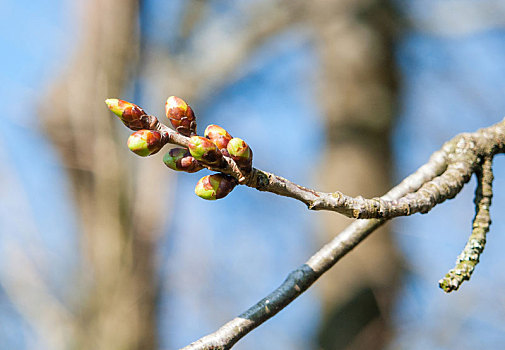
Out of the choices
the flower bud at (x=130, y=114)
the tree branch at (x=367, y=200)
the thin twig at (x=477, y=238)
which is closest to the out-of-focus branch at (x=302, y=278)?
the tree branch at (x=367, y=200)

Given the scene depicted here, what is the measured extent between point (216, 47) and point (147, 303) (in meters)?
3.53

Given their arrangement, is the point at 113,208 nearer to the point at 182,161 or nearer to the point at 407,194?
the point at 407,194

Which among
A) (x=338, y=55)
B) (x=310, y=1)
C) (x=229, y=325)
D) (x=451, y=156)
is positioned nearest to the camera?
(x=229, y=325)

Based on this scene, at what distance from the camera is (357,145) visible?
4.89m

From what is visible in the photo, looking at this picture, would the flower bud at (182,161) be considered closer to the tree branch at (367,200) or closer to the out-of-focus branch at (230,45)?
the tree branch at (367,200)

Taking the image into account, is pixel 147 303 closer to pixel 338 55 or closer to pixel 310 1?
pixel 338 55

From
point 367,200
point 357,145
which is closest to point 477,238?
point 367,200

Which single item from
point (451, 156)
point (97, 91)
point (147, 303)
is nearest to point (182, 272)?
point (147, 303)

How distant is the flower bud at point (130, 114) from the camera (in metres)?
0.81

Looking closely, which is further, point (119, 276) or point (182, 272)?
point (182, 272)

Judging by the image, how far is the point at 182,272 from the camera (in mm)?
7617

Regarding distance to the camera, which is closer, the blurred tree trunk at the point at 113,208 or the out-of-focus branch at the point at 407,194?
the out-of-focus branch at the point at 407,194

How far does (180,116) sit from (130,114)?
0.09 m

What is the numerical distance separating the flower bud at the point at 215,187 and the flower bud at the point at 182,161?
0.10 feet
